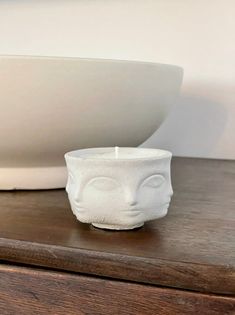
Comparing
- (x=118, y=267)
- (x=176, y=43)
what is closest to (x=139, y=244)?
(x=118, y=267)

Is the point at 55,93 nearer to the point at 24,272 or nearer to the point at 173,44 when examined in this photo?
the point at 24,272

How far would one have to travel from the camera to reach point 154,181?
0.40 metres

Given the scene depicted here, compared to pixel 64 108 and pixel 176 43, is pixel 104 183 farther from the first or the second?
pixel 176 43

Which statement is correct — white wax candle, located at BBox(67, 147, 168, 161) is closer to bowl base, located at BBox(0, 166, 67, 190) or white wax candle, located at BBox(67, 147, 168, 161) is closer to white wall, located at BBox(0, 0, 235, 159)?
bowl base, located at BBox(0, 166, 67, 190)

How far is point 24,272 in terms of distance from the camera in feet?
1.23

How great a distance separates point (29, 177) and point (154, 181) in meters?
0.22

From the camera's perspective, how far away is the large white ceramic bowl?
0.49 metres

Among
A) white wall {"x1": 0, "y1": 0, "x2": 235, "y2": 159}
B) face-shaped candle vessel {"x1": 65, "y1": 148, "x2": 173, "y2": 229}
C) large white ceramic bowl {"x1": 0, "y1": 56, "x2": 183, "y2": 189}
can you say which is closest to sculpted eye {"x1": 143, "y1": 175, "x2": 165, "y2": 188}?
face-shaped candle vessel {"x1": 65, "y1": 148, "x2": 173, "y2": 229}

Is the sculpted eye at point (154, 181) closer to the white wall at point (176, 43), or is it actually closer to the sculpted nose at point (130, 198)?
the sculpted nose at point (130, 198)

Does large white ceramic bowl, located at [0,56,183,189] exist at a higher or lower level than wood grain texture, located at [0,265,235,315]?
higher

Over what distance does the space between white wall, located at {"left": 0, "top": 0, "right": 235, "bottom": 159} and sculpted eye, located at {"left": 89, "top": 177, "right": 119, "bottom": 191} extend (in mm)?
504

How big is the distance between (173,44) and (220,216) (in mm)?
476

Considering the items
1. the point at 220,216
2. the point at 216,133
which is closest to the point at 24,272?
the point at 220,216

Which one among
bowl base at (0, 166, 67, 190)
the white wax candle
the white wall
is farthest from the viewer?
the white wall
